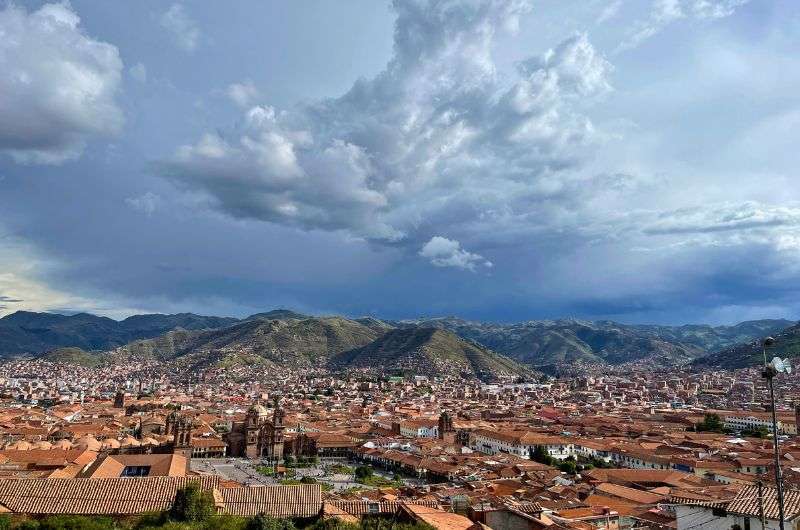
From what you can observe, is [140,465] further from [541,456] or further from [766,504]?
[541,456]

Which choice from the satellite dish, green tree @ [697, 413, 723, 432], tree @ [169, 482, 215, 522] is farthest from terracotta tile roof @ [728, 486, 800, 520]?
green tree @ [697, 413, 723, 432]

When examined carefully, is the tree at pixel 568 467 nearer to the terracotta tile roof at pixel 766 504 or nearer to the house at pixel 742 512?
the house at pixel 742 512

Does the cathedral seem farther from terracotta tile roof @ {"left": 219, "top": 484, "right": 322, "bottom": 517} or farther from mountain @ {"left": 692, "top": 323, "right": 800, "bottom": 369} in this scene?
mountain @ {"left": 692, "top": 323, "right": 800, "bottom": 369}

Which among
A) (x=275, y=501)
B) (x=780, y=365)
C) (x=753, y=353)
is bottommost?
(x=275, y=501)

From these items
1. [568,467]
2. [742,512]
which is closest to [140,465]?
[742,512]

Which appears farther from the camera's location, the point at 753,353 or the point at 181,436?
the point at 753,353

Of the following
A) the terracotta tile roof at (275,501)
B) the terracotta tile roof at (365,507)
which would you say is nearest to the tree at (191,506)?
the terracotta tile roof at (275,501)

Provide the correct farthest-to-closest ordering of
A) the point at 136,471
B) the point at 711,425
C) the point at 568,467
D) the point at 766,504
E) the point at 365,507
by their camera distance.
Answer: the point at 711,425
the point at 568,467
the point at 136,471
the point at 365,507
the point at 766,504
